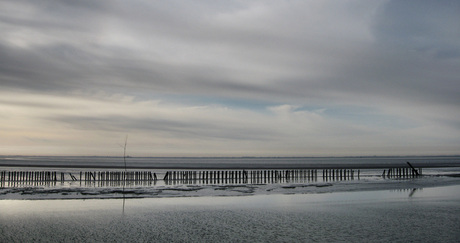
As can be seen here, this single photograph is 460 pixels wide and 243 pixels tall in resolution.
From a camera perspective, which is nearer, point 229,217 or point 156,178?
point 229,217

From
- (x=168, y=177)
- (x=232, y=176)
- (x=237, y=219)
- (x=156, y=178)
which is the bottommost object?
(x=168, y=177)

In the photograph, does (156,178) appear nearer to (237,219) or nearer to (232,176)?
(232,176)

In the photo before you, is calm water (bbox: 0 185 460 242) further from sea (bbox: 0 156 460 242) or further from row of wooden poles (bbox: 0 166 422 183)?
row of wooden poles (bbox: 0 166 422 183)

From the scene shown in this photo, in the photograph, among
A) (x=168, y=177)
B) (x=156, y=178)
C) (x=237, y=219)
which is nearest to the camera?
(x=237, y=219)

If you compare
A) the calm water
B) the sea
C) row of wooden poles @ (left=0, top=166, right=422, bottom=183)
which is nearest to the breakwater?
row of wooden poles @ (left=0, top=166, right=422, bottom=183)

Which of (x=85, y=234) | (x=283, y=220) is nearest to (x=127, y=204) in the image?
(x=85, y=234)

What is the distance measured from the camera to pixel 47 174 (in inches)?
1714

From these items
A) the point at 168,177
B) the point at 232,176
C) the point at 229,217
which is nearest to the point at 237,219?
the point at 229,217

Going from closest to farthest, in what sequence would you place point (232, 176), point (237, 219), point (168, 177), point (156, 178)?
1. point (237, 219)
2. point (156, 178)
3. point (232, 176)
4. point (168, 177)

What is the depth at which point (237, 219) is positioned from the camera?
17.7 meters

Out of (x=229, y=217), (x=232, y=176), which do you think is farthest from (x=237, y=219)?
(x=232, y=176)

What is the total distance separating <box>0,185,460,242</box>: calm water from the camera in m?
14.2

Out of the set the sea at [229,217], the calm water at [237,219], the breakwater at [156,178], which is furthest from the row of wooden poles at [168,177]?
the calm water at [237,219]

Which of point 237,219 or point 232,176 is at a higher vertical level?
point 237,219
